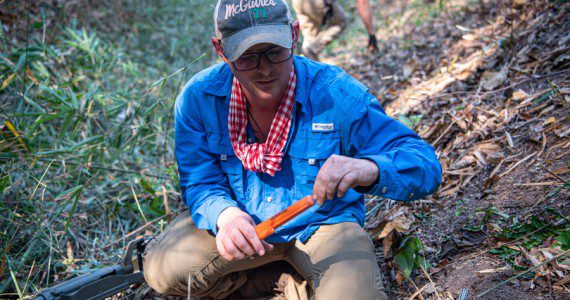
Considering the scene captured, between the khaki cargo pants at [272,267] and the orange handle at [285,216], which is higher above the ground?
the orange handle at [285,216]

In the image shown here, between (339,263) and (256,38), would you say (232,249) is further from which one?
(256,38)

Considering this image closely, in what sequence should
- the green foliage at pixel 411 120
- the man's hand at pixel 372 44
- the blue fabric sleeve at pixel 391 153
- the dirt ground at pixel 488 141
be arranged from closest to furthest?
the blue fabric sleeve at pixel 391 153 < the dirt ground at pixel 488 141 < the green foliage at pixel 411 120 < the man's hand at pixel 372 44

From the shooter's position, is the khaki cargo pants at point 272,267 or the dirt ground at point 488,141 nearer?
the khaki cargo pants at point 272,267

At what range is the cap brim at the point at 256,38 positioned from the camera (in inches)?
75.4

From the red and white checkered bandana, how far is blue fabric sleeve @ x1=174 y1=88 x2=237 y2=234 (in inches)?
7.1

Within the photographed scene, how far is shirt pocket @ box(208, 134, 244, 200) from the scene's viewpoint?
7.45 ft

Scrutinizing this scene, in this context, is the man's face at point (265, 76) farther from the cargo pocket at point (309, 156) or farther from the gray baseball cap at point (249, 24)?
the cargo pocket at point (309, 156)

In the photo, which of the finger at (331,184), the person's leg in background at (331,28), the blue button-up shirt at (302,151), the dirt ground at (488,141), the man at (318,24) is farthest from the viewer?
the person's leg in background at (331,28)

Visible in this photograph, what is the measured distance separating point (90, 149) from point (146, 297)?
3.56 feet

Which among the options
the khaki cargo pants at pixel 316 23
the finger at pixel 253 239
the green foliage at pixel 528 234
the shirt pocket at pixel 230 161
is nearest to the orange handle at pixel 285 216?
the finger at pixel 253 239

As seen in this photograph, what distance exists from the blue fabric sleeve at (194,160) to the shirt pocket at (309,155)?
34 centimetres

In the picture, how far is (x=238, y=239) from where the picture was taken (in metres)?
→ 1.90

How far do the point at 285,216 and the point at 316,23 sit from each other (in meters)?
4.10

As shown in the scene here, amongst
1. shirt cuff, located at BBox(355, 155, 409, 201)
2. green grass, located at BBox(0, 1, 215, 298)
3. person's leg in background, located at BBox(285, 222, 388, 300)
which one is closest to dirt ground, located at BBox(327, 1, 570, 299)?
person's leg in background, located at BBox(285, 222, 388, 300)
